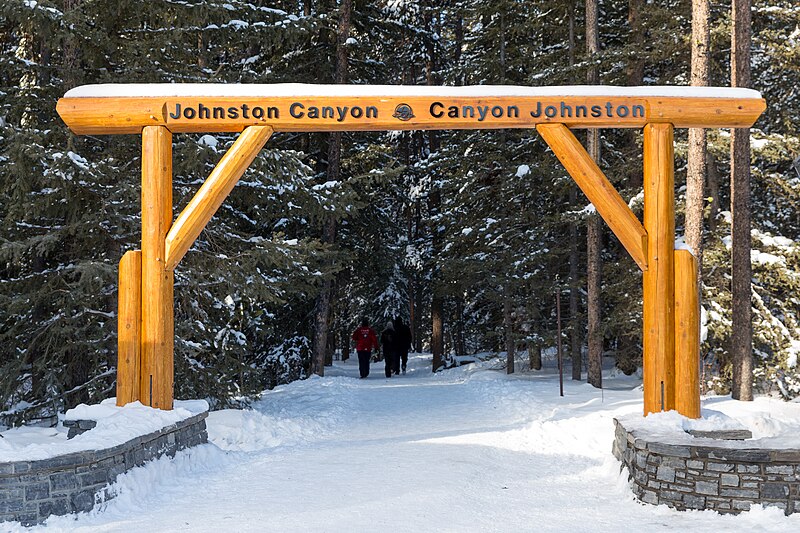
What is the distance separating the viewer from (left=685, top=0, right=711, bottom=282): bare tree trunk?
11680 mm

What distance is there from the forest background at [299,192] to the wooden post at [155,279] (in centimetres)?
212

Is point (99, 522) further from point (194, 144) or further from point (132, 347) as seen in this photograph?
point (194, 144)

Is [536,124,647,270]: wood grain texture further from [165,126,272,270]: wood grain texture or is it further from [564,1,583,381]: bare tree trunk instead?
[564,1,583,381]: bare tree trunk

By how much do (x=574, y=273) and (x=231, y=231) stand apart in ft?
27.1

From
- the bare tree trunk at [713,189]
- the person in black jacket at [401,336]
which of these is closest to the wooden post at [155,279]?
the bare tree trunk at [713,189]

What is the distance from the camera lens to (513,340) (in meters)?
18.9

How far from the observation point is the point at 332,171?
18.5 metres

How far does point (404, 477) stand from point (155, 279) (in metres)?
3.48

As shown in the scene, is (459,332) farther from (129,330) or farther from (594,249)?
(129,330)

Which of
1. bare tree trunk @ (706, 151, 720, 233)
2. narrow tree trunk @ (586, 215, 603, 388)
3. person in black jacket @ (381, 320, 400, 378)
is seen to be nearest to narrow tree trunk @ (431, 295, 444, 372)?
person in black jacket @ (381, 320, 400, 378)

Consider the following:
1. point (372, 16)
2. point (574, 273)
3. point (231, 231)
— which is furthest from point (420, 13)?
point (231, 231)

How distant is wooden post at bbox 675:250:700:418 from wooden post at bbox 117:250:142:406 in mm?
5917

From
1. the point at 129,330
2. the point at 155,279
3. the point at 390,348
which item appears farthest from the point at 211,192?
the point at 390,348

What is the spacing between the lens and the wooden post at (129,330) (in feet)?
28.2
